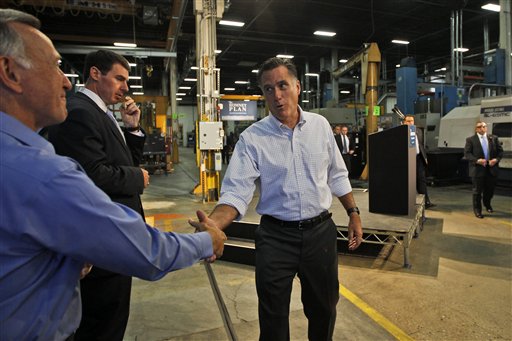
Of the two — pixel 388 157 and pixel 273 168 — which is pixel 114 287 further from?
pixel 388 157

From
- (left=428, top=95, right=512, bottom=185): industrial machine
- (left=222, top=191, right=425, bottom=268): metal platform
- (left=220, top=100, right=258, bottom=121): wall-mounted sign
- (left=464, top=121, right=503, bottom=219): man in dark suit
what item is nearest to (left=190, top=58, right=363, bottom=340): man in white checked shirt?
(left=222, top=191, right=425, bottom=268): metal platform

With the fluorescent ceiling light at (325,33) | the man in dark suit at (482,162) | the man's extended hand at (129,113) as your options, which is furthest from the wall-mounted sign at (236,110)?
the man's extended hand at (129,113)

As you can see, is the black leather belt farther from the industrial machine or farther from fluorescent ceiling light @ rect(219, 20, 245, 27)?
fluorescent ceiling light @ rect(219, 20, 245, 27)

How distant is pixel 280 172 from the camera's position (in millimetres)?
1948

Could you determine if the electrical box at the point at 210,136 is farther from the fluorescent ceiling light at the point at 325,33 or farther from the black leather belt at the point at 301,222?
the fluorescent ceiling light at the point at 325,33

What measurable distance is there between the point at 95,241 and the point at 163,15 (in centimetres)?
1096

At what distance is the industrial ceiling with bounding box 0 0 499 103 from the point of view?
32.5ft

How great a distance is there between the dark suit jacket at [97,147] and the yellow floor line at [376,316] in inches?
86.7

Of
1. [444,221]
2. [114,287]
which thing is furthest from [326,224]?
[444,221]

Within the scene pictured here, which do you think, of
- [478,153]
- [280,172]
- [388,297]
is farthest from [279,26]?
[280,172]

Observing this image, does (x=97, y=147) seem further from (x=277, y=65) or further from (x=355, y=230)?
(x=355, y=230)

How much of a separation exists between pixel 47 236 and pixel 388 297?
3300 millimetres

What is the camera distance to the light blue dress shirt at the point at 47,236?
80cm

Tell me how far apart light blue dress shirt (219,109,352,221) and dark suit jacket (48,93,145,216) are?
522mm
